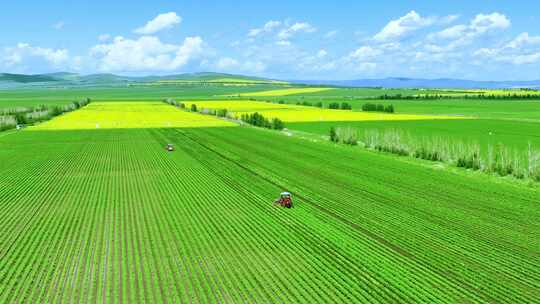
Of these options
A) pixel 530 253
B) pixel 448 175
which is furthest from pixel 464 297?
pixel 448 175

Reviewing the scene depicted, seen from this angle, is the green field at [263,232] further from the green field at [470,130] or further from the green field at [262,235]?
the green field at [470,130]

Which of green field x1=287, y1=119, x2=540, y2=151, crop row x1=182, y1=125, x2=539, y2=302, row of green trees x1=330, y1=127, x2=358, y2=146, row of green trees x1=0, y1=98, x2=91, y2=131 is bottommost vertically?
green field x1=287, y1=119, x2=540, y2=151

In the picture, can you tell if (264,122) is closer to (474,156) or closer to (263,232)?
(474,156)

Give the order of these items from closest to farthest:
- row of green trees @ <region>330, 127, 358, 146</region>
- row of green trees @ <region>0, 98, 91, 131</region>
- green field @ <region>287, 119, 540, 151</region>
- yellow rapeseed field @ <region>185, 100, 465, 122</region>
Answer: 1. green field @ <region>287, 119, 540, 151</region>
2. row of green trees @ <region>330, 127, 358, 146</region>
3. row of green trees @ <region>0, 98, 91, 131</region>
4. yellow rapeseed field @ <region>185, 100, 465, 122</region>

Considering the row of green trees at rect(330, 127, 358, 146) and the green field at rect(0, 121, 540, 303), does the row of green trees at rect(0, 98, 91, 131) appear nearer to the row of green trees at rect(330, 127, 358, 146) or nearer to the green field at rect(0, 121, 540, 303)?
the green field at rect(0, 121, 540, 303)

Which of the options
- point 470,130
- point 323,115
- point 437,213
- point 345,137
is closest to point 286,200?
point 437,213

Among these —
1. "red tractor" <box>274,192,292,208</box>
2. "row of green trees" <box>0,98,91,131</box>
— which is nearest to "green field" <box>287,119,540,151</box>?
"red tractor" <box>274,192,292,208</box>

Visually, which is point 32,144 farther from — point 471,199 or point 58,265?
point 471,199

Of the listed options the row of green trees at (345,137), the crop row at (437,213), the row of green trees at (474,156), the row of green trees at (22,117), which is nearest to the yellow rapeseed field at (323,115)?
the row of green trees at (345,137)
